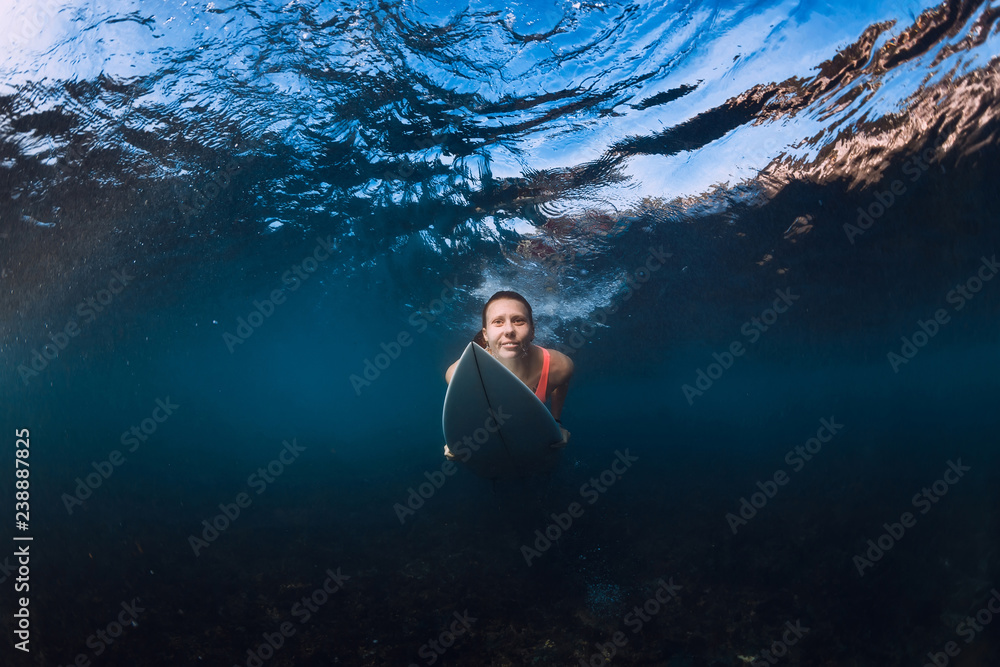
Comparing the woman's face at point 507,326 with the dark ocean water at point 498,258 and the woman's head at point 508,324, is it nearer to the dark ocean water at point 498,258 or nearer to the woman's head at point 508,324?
the woman's head at point 508,324

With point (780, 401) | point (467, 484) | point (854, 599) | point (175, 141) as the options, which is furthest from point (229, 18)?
point (780, 401)

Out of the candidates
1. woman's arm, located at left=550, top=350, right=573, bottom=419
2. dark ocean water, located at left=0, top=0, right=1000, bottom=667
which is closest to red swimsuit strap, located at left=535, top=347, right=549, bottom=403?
woman's arm, located at left=550, top=350, right=573, bottom=419

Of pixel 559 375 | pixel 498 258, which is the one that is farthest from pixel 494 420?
pixel 498 258

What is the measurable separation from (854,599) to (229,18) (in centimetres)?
1426

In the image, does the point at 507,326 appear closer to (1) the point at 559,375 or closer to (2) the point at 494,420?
(2) the point at 494,420

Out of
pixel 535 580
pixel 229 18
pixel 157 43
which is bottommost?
pixel 535 580

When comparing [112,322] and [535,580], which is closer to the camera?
[535,580]

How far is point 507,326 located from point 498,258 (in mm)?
4758

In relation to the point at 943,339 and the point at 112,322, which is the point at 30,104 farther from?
the point at 943,339

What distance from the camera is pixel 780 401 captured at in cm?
3353

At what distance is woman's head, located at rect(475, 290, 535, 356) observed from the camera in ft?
17.5

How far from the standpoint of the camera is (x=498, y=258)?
32.2 feet

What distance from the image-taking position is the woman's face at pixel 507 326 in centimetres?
534

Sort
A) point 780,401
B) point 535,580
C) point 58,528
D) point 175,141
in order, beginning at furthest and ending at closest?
point 780,401 < point 58,528 < point 535,580 < point 175,141
